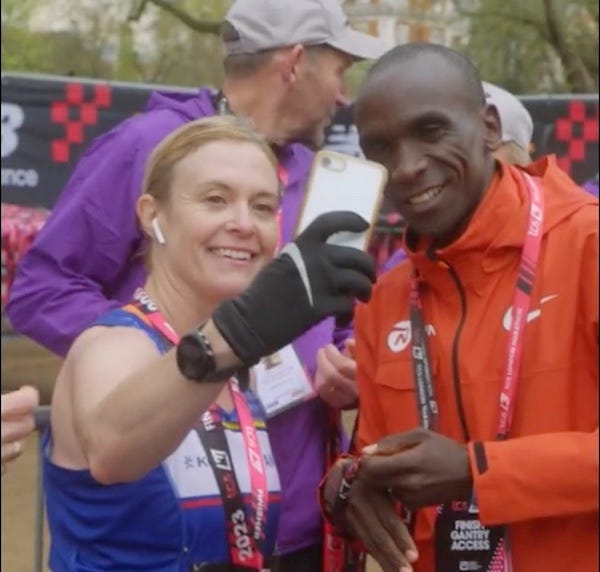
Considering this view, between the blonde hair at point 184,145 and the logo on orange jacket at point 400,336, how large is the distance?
1.34 ft

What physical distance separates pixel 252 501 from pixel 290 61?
128 centimetres

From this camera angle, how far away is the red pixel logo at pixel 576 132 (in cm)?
Answer: 1009

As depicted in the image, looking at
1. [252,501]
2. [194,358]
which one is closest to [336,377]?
[252,501]

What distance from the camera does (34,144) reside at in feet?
33.1

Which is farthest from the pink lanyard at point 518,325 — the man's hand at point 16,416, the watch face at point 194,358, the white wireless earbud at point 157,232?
the man's hand at point 16,416

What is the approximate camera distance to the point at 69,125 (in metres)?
10.1

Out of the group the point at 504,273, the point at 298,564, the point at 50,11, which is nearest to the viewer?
the point at 504,273

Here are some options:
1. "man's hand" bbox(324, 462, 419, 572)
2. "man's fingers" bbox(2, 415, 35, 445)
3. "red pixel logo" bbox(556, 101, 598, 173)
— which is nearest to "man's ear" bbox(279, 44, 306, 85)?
"man's hand" bbox(324, 462, 419, 572)

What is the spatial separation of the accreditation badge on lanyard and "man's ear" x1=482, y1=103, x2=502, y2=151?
0.29ft

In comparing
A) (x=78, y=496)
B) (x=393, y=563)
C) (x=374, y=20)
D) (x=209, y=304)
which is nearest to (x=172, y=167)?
(x=209, y=304)

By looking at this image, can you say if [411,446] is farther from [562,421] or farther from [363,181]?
[363,181]

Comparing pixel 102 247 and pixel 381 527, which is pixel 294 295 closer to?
pixel 381 527

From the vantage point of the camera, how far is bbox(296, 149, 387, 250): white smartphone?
2.22 meters

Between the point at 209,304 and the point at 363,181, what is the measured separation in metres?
0.43
